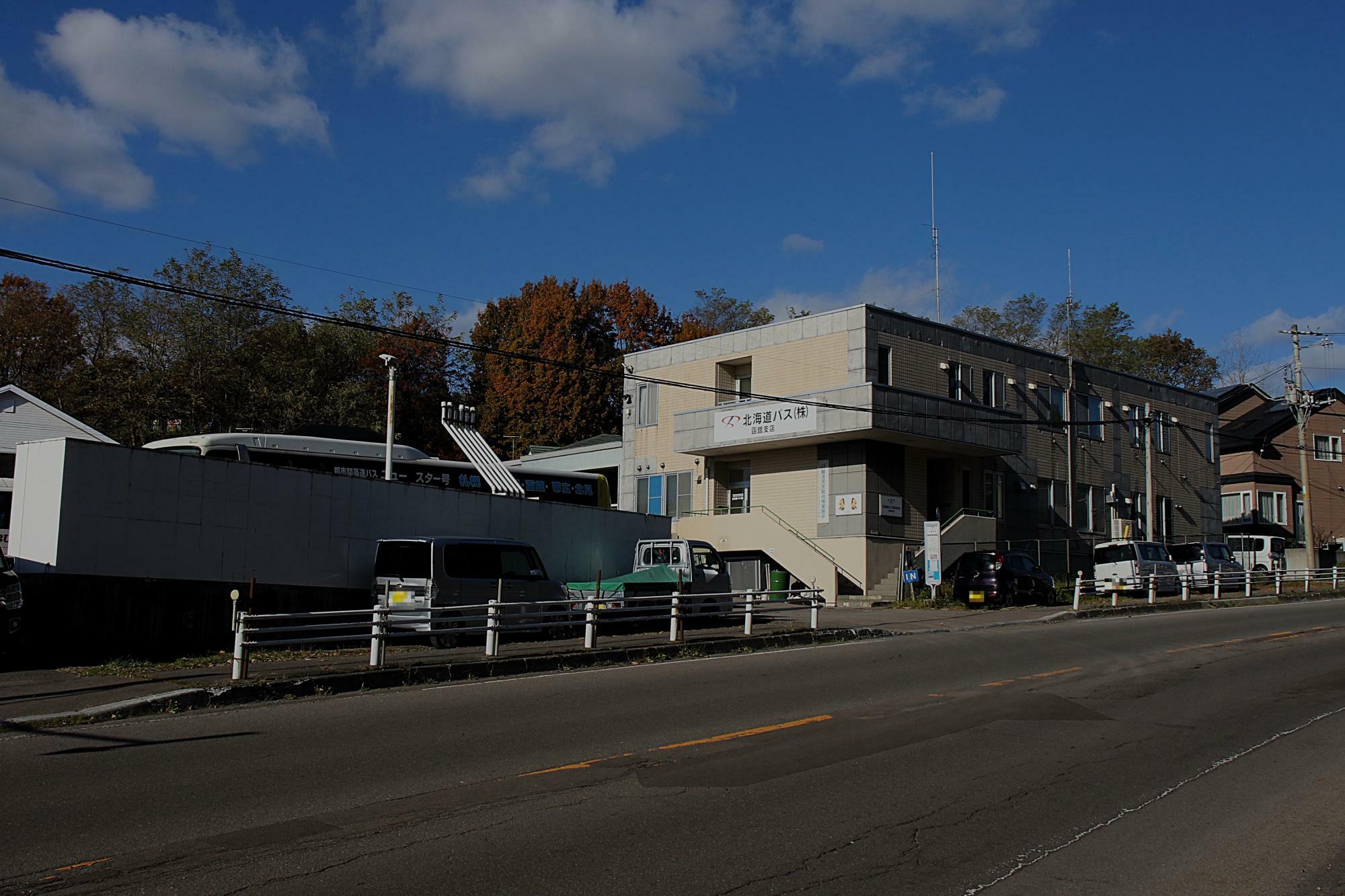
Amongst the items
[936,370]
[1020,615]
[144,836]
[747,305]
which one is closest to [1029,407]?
[936,370]

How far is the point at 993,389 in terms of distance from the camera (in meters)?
41.7

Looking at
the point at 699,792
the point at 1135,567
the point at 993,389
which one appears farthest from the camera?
the point at 993,389

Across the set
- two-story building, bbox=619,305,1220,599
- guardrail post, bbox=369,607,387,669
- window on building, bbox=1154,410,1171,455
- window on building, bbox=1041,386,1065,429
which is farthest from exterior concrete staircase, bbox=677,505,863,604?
window on building, bbox=1154,410,1171,455

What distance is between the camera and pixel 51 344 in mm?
47125

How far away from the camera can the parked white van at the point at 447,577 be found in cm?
1872

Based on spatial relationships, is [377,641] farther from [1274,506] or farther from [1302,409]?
[1274,506]

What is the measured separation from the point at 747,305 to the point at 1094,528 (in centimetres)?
3144

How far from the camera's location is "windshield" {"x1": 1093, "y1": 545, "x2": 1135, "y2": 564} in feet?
115

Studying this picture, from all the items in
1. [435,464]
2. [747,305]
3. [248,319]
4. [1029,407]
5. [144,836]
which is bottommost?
[144,836]

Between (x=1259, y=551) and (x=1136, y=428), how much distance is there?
7.28 metres

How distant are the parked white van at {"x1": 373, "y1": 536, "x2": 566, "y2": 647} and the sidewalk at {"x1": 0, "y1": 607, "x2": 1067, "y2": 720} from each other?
65cm

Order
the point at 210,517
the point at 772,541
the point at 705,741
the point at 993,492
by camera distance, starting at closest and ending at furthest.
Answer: the point at 705,741
the point at 210,517
the point at 772,541
the point at 993,492

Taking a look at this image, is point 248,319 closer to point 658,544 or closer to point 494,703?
point 658,544

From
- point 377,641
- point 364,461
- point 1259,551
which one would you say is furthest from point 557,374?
point 377,641
